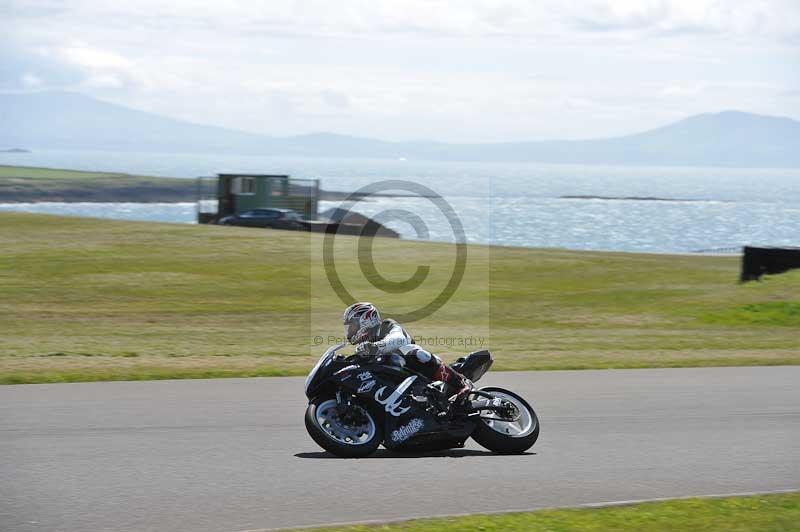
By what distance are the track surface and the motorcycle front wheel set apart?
184 mm

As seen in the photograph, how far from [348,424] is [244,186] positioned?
50.8 metres

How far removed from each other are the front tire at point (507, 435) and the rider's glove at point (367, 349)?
3.63 feet

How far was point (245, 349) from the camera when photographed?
18.5m

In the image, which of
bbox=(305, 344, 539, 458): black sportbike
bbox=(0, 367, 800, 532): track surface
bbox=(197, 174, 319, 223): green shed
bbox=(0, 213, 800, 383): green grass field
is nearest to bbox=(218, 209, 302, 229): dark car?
bbox=(197, 174, 319, 223): green shed

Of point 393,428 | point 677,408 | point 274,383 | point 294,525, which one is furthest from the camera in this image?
point 274,383

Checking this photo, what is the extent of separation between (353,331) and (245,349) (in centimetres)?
908

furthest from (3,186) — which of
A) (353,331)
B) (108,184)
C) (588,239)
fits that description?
(353,331)

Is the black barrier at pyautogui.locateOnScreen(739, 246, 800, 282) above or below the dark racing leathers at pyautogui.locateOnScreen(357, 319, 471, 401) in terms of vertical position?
below

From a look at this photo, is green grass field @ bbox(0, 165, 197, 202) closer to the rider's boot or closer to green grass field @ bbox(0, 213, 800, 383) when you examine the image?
green grass field @ bbox(0, 213, 800, 383)

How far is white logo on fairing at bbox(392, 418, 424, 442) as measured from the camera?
9.73m

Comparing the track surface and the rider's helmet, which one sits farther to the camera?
the rider's helmet

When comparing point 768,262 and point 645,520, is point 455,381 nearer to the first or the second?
point 645,520

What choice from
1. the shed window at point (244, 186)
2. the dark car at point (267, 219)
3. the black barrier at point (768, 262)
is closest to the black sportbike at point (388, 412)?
the black barrier at point (768, 262)

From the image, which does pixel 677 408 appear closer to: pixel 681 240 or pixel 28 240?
pixel 28 240
